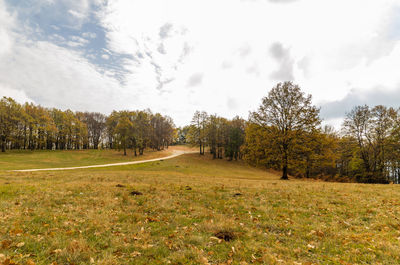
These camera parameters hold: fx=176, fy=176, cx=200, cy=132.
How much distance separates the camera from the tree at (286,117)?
24422 millimetres

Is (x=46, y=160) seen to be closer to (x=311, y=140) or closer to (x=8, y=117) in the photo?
(x=8, y=117)

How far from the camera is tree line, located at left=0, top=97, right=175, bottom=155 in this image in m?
56.2

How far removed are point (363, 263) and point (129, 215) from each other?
7.02 metres

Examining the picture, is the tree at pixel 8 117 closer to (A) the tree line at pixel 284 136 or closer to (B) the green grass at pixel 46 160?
(A) the tree line at pixel 284 136

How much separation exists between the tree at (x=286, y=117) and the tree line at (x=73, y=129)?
43358mm

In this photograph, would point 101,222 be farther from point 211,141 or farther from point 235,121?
point 235,121

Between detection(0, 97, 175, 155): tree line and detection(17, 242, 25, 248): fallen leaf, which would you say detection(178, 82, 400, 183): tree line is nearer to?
detection(17, 242, 25, 248): fallen leaf

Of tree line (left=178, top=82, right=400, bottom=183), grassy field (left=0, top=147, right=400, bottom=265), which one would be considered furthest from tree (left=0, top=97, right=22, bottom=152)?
tree line (left=178, top=82, right=400, bottom=183)

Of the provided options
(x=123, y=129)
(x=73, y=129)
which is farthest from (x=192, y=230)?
(x=73, y=129)

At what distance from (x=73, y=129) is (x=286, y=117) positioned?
271ft

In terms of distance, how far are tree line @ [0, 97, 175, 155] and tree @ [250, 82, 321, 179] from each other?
43.4 m

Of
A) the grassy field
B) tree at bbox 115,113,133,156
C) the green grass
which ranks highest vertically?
tree at bbox 115,113,133,156

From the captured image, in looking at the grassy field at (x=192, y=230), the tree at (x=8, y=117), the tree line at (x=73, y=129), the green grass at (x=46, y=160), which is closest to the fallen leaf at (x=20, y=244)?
the grassy field at (x=192, y=230)

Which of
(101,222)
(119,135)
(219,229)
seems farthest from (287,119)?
(119,135)
